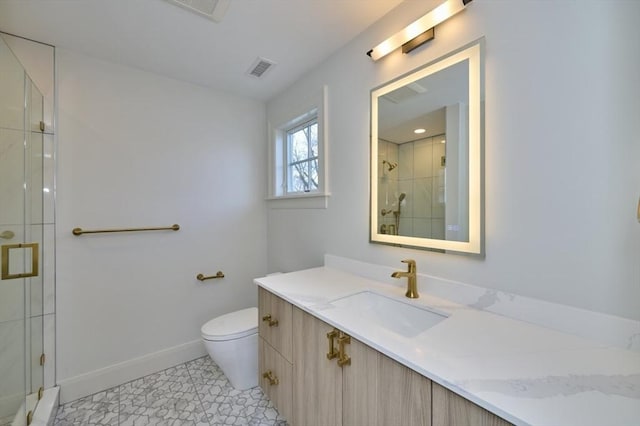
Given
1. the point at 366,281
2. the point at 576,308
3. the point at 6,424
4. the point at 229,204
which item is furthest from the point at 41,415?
the point at 576,308

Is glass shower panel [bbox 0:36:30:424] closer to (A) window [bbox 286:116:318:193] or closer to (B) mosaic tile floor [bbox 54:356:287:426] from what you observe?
(B) mosaic tile floor [bbox 54:356:287:426]

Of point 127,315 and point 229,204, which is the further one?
point 229,204

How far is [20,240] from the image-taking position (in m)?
1.44

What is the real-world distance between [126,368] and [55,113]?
182cm

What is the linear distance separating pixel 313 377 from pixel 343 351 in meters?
0.28

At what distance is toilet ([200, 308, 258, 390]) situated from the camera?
169cm

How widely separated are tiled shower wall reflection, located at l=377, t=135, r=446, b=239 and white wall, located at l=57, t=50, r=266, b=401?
147cm

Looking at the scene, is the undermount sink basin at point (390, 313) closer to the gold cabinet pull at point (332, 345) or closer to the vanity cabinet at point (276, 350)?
the gold cabinet pull at point (332, 345)

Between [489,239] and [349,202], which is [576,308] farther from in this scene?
[349,202]

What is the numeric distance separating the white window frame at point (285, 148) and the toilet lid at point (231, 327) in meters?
0.94

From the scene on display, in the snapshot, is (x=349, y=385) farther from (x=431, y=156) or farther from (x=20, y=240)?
(x=20, y=240)

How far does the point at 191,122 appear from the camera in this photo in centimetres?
219

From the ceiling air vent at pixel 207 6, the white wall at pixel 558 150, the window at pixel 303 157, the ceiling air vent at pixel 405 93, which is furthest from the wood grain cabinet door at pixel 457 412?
the ceiling air vent at pixel 207 6

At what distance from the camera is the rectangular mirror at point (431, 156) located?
44.0 inches
